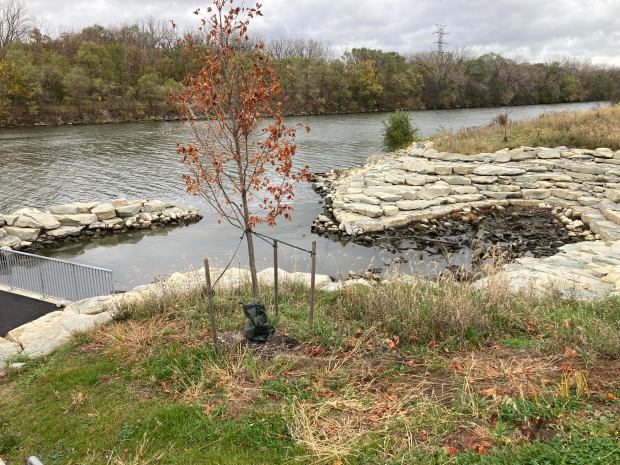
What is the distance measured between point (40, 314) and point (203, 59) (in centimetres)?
589

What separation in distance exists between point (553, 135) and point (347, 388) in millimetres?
19214

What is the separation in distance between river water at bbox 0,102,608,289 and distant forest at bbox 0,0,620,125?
8.51 meters

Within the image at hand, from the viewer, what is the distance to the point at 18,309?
30.4 ft

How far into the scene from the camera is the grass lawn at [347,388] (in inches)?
157

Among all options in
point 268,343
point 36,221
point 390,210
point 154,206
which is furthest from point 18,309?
point 390,210

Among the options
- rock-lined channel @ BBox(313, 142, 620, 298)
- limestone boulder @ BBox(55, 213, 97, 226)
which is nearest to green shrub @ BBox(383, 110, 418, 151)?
rock-lined channel @ BBox(313, 142, 620, 298)

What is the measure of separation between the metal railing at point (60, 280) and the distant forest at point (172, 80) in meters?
41.3

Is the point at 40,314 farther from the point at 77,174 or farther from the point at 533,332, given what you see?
the point at 77,174

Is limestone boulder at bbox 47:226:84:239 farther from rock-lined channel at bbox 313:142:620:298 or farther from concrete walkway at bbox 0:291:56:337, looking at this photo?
rock-lined channel at bbox 313:142:620:298

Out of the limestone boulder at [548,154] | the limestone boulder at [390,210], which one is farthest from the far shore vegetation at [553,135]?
the limestone boulder at [390,210]

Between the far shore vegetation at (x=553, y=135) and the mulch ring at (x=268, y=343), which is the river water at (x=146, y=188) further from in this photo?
the far shore vegetation at (x=553, y=135)

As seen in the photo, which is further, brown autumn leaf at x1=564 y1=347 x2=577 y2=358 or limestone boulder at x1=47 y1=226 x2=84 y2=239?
limestone boulder at x1=47 y1=226 x2=84 y2=239

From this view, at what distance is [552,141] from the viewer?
66.8 feet

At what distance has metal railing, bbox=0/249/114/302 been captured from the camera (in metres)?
9.97
